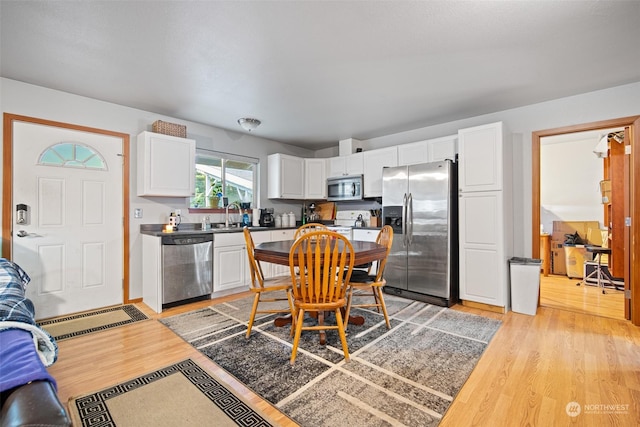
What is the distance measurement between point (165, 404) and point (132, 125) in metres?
3.19

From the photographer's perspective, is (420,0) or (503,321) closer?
(420,0)

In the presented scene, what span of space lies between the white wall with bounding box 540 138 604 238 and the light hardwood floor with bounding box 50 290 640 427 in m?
3.33

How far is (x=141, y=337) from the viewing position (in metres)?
2.59

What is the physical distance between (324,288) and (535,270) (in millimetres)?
2503

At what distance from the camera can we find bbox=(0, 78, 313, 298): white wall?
9.50 ft

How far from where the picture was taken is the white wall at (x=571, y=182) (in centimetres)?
541

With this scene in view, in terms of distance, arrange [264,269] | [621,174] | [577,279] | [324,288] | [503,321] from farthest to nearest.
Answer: [577,279] < [264,269] < [621,174] < [503,321] < [324,288]

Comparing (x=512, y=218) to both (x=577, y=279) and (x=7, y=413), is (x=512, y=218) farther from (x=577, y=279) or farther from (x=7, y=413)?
(x=7, y=413)

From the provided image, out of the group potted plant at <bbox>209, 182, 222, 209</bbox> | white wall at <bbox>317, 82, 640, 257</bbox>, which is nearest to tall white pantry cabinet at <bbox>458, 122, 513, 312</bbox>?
white wall at <bbox>317, 82, 640, 257</bbox>

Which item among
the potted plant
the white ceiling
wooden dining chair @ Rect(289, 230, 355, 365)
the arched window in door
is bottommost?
wooden dining chair @ Rect(289, 230, 355, 365)

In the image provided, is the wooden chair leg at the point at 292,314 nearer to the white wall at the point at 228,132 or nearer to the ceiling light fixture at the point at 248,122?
the white wall at the point at 228,132

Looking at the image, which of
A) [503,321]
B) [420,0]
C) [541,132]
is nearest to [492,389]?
[503,321]

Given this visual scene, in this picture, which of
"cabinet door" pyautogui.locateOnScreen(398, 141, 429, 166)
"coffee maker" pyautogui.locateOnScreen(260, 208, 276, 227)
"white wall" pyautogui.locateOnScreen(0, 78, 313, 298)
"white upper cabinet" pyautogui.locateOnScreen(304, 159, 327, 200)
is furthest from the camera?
"white upper cabinet" pyautogui.locateOnScreen(304, 159, 327, 200)

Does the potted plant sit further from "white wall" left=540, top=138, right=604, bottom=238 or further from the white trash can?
"white wall" left=540, top=138, right=604, bottom=238
